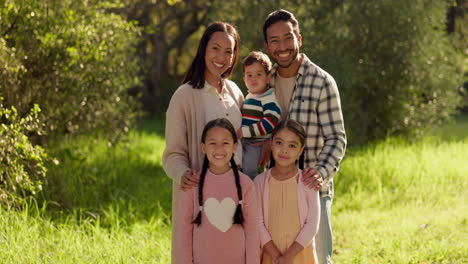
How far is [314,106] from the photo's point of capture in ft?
11.7

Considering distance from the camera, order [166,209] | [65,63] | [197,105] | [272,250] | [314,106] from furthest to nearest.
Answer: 1. [166,209]
2. [65,63]
3. [314,106]
4. [197,105]
5. [272,250]

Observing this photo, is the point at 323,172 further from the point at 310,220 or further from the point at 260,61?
the point at 260,61

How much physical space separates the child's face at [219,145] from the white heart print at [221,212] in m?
0.23

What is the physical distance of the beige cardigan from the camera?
11.0 ft

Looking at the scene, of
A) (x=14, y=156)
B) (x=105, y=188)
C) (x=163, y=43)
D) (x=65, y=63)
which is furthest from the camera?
(x=163, y=43)

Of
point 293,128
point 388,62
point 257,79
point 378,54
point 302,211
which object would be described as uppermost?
point 378,54

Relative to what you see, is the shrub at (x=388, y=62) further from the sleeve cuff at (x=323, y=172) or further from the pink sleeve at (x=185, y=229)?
the pink sleeve at (x=185, y=229)

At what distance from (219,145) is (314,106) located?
0.77 metres

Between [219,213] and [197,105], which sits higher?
[197,105]

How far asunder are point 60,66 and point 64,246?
2909 millimetres

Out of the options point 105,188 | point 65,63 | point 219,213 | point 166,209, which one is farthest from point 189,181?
point 105,188

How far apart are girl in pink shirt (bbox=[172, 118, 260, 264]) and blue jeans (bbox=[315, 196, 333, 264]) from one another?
56 cm

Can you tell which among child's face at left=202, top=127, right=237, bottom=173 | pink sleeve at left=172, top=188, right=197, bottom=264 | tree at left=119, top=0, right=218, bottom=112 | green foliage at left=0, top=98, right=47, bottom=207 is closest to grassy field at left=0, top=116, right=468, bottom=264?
green foliage at left=0, top=98, right=47, bottom=207

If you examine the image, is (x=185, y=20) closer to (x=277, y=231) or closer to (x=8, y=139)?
(x=8, y=139)
